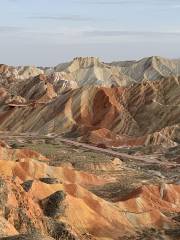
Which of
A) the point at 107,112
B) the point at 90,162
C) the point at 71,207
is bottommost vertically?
the point at 90,162

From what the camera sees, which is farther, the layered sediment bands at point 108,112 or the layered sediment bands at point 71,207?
the layered sediment bands at point 108,112

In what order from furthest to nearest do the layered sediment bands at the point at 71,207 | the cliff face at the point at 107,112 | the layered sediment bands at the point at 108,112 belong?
the layered sediment bands at the point at 108,112 < the cliff face at the point at 107,112 < the layered sediment bands at the point at 71,207

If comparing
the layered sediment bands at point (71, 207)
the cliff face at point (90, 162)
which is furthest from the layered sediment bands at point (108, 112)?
the layered sediment bands at point (71, 207)

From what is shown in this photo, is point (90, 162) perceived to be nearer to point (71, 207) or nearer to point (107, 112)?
point (71, 207)

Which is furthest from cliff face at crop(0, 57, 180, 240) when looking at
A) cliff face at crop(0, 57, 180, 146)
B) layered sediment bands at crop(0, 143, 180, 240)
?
cliff face at crop(0, 57, 180, 146)

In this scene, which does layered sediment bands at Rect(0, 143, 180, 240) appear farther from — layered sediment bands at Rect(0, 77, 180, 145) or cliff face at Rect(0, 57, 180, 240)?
layered sediment bands at Rect(0, 77, 180, 145)

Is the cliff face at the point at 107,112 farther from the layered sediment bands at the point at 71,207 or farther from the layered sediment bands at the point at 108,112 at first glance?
the layered sediment bands at the point at 71,207

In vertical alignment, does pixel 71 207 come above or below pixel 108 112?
below

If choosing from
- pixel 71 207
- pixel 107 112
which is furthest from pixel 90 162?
pixel 107 112

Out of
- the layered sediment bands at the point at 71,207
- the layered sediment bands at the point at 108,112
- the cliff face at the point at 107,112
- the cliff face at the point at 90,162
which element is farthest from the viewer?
the layered sediment bands at the point at 108,112

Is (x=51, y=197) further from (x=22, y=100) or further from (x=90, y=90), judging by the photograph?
(x=22, y=100)
